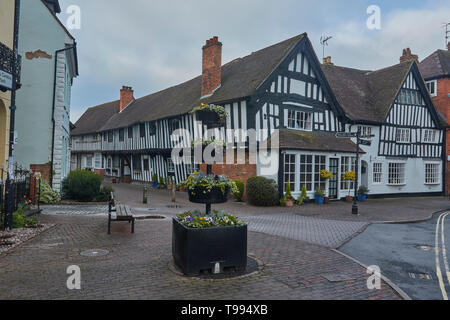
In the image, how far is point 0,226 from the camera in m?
8.43

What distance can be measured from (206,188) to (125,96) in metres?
33.1

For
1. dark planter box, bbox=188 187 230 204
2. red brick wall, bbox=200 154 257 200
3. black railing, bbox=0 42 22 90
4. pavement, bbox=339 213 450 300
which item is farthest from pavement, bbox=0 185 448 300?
red brick wall, bbox=200 154 257 200

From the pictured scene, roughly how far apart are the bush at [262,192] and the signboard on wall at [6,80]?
36.1 ft

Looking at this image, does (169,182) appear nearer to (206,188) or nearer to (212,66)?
(212,66)

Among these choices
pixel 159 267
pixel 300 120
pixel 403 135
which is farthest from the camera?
pixel 403 135

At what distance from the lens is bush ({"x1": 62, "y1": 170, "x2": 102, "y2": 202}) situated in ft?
49.9

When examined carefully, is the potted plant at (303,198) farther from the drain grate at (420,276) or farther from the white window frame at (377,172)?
the drain grate at (420,276)

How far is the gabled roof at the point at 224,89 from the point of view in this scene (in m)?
18.1

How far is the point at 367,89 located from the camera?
25.2 metres

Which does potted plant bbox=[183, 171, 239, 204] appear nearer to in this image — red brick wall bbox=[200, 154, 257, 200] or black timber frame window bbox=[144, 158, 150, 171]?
red brick wall bbox=[200, 154, 257, 200]

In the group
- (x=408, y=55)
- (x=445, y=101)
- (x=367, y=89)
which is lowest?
(x=445, y=101)

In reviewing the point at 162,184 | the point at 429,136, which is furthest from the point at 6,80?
the point at 429,136

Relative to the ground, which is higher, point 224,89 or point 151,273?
point 224,89

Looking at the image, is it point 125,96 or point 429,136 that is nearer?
point 429,136
